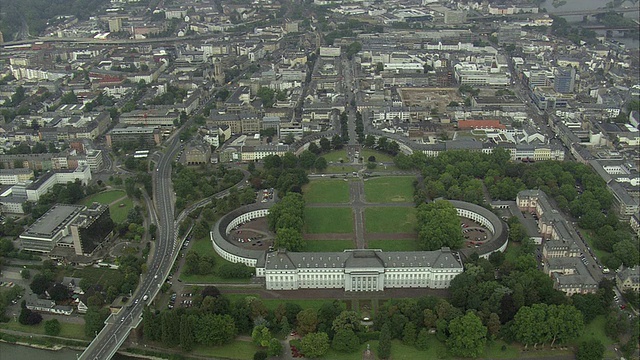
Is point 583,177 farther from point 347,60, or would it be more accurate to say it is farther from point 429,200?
point 347,60

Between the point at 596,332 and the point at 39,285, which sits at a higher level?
the point at 39,285

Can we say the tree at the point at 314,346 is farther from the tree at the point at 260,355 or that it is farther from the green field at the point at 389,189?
the green field at the point at 389,189

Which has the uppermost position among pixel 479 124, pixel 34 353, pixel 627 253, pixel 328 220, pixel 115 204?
pixel 479 124

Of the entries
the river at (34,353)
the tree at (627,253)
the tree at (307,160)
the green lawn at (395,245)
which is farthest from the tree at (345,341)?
the tree at (307,160)

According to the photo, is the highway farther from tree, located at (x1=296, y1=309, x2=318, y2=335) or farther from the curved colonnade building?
tree, located at (x1=296, y1=309, x2=318, y2=335)

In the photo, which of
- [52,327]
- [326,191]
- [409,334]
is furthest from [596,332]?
[52,327]

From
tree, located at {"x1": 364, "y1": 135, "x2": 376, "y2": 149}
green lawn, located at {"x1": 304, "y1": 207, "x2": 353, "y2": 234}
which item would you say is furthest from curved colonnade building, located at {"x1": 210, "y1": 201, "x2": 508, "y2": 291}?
tree, located at {"x1": 364, "y1": 135, "x2": 376, "y2": 149}

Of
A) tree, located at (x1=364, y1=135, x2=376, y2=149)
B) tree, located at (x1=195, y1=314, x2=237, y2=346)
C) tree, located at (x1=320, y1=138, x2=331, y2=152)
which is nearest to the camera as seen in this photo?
tree, located at (x1=195, y1=314, x2=237, y2=346)

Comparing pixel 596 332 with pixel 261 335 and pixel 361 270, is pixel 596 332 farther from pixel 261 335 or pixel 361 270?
pixel 261 335
